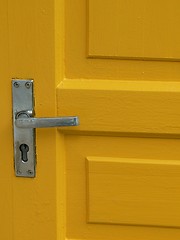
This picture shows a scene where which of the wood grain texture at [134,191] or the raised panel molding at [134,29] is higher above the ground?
the raised panel molding at [134,29]

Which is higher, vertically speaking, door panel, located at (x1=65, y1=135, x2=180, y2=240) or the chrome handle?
the chrome handle

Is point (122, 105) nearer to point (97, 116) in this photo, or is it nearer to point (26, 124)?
point (97, 116)

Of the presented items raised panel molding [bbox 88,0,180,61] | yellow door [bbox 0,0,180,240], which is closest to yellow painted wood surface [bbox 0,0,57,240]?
yellow door [bbox 0,0,180,240]

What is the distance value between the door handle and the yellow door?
0.02 m

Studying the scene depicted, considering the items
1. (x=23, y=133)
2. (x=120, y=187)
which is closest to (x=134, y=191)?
(x=120, y=187)

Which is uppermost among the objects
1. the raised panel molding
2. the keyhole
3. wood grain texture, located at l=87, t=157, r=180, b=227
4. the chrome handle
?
the raised panel molding

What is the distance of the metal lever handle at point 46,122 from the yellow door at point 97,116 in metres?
0.04

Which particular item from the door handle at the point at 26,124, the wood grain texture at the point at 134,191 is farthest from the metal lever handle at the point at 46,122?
the wood grain texture at the point at 134,191

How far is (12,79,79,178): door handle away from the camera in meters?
1.42

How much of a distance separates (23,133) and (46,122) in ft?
0.28

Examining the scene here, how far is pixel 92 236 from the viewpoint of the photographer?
1553mm

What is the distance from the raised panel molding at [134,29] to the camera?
1394 mm

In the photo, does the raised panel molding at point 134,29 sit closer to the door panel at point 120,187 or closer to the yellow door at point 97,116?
the yellow door at point 97,116

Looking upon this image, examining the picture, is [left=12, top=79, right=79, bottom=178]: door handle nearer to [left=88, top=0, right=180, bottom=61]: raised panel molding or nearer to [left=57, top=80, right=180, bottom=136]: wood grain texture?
[left=57, top=80, right=180, bottom=136]: wood grain texture
